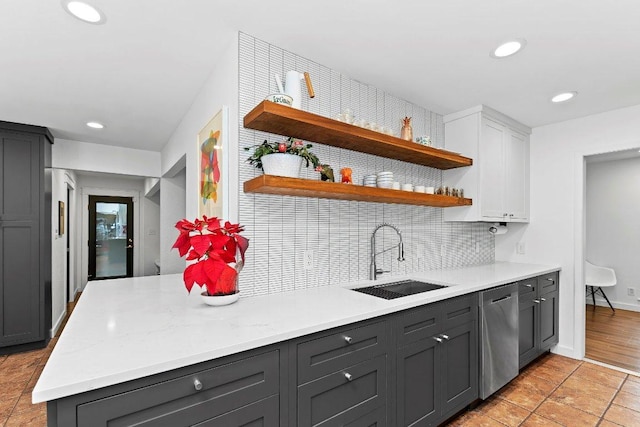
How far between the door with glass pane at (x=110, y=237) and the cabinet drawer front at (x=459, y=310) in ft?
23.6

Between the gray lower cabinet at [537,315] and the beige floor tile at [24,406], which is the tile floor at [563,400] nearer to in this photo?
the gray lower cabinet at [537,315]

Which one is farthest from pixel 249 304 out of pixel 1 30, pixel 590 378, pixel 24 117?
pixel 24 117

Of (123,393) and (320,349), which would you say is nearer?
(123,393)

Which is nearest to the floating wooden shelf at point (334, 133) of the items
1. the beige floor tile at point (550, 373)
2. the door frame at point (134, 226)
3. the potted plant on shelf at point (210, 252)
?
the potted plant on shelf at point (210, 252)

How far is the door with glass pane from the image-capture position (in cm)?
681

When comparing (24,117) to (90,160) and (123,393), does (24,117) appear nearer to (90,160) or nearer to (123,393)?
(90,160)

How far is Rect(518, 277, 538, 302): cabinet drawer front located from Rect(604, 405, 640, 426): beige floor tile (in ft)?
2.81

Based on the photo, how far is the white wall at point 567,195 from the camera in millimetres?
2990

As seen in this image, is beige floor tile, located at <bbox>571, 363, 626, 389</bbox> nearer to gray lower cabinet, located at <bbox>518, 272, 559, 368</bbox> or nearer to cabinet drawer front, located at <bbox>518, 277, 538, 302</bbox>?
gray lower cabinet, located at <bbox>518, 272, 559, 368</bbox>

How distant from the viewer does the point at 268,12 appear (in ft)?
5.39

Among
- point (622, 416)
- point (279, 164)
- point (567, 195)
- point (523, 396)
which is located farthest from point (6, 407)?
point (567, 195)

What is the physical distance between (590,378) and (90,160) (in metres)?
5.83

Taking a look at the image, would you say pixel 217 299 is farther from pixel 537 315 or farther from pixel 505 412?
pixel 537 315

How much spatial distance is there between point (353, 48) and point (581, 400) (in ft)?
9.75
